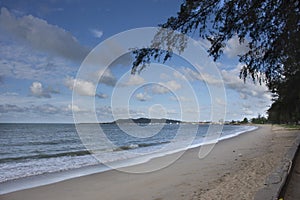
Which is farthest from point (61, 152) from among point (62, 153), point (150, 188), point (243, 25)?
point (243, 25)

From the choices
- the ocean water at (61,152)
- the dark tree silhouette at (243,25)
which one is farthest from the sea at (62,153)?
the dark tree silhouette at (243,25)

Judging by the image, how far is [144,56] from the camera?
4016mm

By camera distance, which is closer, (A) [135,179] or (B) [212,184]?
(B) [212,184]

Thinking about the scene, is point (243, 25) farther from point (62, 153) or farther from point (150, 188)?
point (62, 153)

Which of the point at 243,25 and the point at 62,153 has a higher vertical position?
the point at 243,25

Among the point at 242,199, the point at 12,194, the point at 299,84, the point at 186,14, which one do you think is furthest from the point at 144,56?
the point at 299,84

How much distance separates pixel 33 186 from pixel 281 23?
7767 millimetres

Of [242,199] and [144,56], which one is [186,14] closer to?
[144,56]

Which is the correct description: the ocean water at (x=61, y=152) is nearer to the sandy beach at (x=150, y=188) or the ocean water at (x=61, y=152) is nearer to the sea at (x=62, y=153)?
the sea at (x=62, y=153)

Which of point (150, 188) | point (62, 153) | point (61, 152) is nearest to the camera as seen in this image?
point (150, 188)

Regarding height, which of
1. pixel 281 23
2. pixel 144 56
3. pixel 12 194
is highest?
pixel 281 23

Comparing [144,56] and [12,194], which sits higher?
[144,56]

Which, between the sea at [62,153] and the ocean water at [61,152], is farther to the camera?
the ocean water at [61,152]

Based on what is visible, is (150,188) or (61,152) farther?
(61,152)
